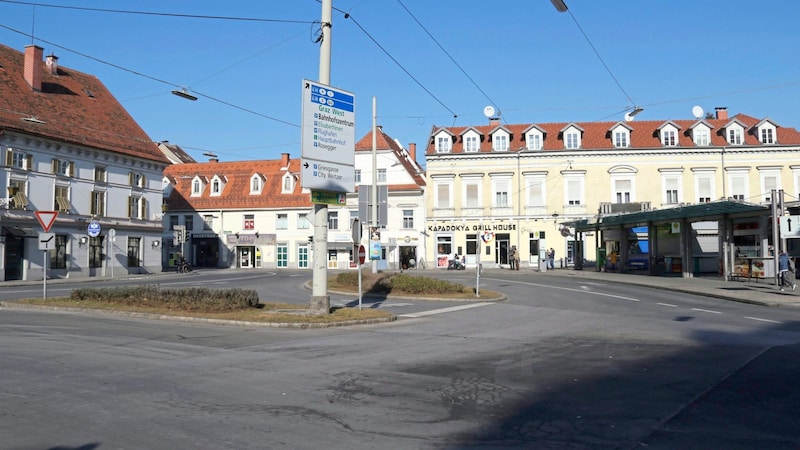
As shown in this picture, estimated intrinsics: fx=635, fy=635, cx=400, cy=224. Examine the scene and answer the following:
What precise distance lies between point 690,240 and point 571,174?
20.2 meters

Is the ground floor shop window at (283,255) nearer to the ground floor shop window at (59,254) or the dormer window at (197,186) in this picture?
the dormer window at (197,186)

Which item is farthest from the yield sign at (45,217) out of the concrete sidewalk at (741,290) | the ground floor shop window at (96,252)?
the ground floor shop window at (96,252)

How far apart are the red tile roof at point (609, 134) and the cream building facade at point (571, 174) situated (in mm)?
97

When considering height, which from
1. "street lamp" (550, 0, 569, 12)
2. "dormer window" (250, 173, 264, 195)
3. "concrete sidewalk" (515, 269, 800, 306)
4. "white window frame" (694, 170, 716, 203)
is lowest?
"concrete sidewalk" (515, 269, 800, 306)

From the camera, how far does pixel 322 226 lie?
1727cm

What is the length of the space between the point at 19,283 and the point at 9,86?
577 inches

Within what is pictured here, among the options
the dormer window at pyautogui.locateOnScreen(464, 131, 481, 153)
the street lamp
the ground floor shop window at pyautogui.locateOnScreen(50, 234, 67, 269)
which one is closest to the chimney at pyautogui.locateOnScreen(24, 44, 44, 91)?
the ground floor shop window at pyautogui.locateOnScreen(50, 234, 67, 269)

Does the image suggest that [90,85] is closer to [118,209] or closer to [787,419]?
[118,209]

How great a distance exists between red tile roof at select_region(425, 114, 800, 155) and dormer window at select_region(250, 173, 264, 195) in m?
18.6

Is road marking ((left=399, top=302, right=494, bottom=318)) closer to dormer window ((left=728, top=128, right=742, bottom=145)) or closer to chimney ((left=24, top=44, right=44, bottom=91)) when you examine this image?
chimney ((left=24, top=44, right=44, bottom=91))

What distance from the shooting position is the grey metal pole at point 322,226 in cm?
1700

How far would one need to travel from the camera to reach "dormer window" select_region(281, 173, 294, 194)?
64.3 m

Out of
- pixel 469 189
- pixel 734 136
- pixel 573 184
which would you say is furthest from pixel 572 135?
pixel 734 136

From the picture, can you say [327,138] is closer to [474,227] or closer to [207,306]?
[207,306]
